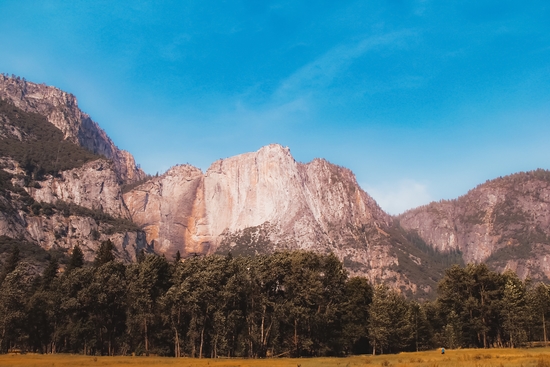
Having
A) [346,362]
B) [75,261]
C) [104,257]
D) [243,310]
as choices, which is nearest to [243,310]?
[243,310]

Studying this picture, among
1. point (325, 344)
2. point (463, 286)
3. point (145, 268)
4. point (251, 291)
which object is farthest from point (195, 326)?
point (463, 286)

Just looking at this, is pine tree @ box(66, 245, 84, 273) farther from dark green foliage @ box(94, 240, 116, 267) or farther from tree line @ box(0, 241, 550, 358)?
tree line @ box(0, 241, 550, 358)

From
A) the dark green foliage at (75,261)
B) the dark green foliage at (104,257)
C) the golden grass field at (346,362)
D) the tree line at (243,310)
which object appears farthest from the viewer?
the dark green foliage at (104,257)

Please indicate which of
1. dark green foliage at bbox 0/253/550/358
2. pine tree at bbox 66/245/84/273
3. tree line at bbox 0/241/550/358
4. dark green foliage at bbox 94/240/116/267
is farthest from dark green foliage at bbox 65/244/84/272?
tree line at bbox 0/241/550/358

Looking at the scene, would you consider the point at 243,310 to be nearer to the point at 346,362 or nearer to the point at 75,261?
the point at 346,362

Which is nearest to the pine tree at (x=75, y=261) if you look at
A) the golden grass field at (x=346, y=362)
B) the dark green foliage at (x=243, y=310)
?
the dark green foliage at (x=243, y=310)

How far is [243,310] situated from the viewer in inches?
3327

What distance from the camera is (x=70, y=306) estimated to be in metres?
85.9

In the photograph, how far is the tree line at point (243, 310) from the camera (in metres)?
80.8

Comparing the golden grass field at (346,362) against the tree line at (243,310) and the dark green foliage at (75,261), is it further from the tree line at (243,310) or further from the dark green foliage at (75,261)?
the dark green foliage at (75,261)

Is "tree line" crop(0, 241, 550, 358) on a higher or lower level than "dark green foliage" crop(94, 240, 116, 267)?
lower

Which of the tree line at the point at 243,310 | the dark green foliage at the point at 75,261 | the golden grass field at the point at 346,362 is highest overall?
the dark green foliage at the point at 75,261

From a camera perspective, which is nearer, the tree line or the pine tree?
the tree line

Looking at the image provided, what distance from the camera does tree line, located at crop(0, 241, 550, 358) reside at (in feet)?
265
